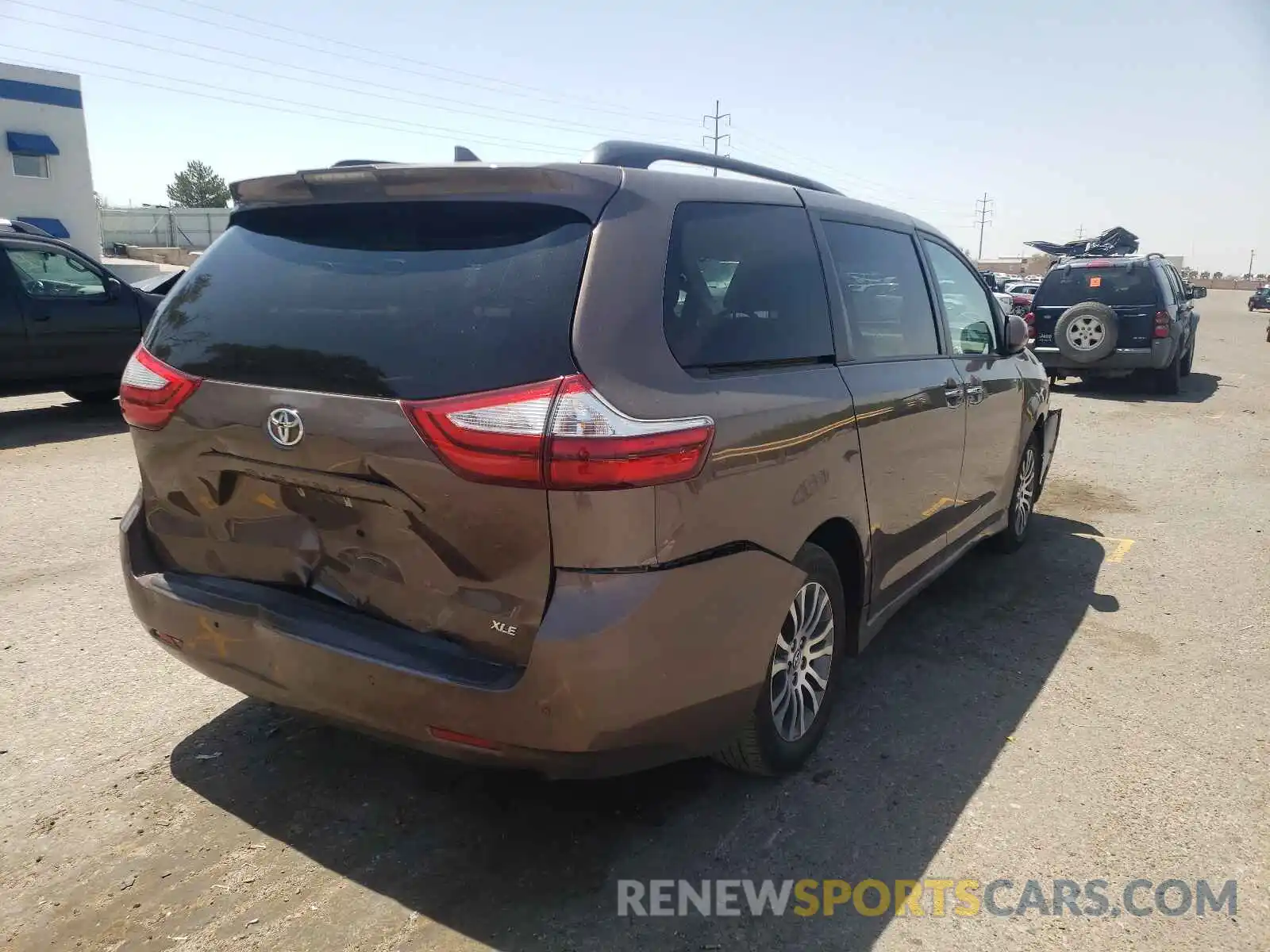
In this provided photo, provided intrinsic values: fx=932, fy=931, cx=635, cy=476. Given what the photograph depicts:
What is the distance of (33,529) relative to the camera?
5699 millimetres

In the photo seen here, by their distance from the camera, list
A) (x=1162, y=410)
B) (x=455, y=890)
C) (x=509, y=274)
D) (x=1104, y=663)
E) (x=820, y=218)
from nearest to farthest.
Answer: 1. (x=509, y=274)
2. (x=455, y=890)
3. (x=820, y=218)
4. (x=1104, y=663)
5. (x=1162, y=410)

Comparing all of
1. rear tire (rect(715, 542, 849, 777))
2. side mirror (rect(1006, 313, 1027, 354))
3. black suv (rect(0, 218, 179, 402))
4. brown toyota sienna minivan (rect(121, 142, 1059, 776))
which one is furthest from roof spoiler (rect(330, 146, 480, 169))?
black suv (rect(0, 218, 179, 402))

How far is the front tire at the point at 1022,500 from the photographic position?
18.2 feet

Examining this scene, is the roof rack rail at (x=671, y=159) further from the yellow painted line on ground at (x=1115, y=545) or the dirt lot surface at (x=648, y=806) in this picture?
the yellow painted line on ground at (x=1115, y=545)

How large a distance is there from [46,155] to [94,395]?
99.5 feet

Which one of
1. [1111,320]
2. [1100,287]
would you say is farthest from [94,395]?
[1100,287]

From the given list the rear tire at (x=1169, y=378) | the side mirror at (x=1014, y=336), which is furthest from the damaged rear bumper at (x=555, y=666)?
the rear tire at (x=1169, y=378)

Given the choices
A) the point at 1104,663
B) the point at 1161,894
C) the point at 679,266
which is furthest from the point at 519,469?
the point at 1104,663

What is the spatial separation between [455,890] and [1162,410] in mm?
12134

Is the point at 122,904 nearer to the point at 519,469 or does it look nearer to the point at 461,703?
the point at 461,703

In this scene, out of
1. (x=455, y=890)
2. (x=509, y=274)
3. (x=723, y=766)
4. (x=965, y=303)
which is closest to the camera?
(x=509, y=274)

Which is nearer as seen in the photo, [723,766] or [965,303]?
[723,766]

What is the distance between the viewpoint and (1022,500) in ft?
18.9

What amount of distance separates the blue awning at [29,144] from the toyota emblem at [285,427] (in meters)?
38.5
